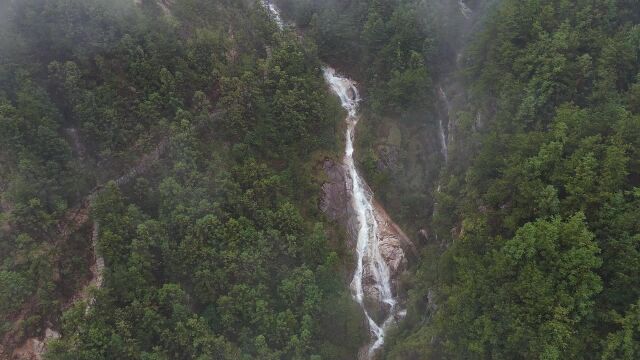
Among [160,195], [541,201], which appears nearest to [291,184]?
[160,195]

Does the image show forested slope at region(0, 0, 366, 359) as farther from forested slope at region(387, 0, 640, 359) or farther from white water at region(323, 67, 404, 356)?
forested slope at region(387, 0, 640, 359)

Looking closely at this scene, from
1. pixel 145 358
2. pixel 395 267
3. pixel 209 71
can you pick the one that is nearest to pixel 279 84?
pixel 209 71

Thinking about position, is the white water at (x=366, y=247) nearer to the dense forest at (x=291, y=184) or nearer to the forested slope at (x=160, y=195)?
the dense forest at (x=291, y=184)

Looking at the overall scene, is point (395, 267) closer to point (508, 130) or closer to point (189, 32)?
point (508, 130)

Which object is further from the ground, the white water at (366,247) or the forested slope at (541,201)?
the forested slope at (541,201)

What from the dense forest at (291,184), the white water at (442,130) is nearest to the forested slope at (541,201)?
the dense forest at (291,184)

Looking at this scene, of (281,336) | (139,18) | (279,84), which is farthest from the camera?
(279,84)
